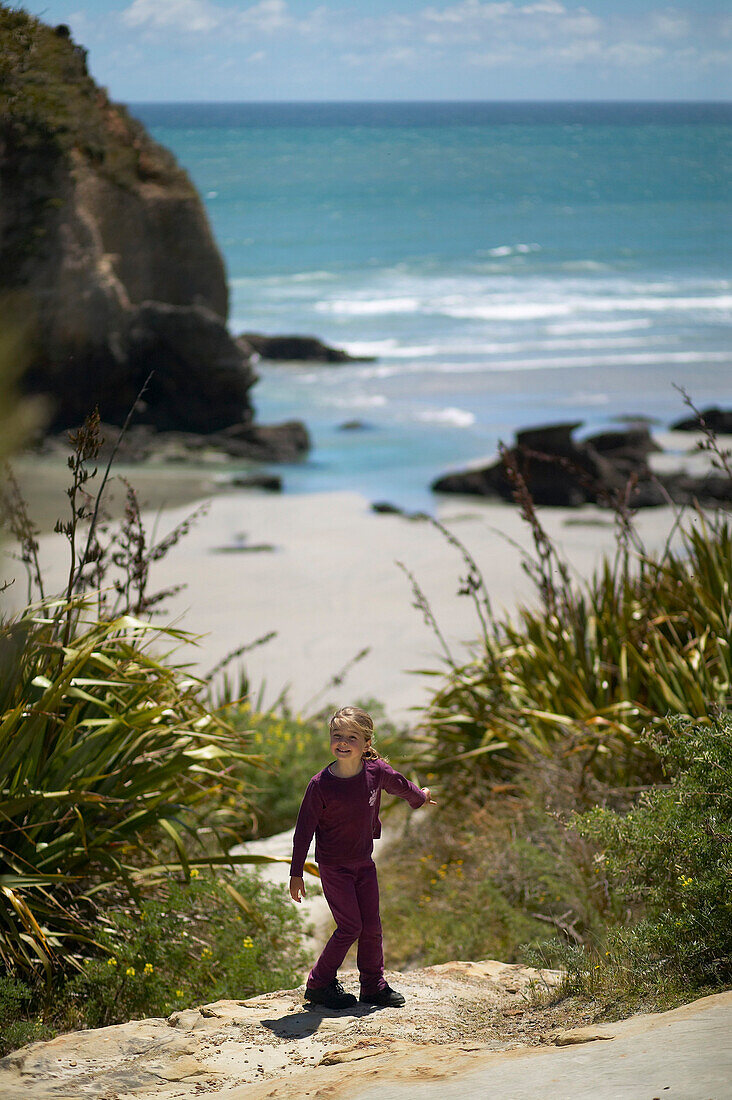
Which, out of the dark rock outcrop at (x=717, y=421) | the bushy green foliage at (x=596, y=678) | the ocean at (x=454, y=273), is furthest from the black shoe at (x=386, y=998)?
the dark rock outcrop at (x=717, y=421)

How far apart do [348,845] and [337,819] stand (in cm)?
8

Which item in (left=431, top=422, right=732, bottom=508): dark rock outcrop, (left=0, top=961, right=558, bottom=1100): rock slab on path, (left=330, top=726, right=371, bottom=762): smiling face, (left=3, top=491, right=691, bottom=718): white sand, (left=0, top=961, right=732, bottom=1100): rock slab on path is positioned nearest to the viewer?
(left=0, top=961, right=732, bottom=1100): rock slab on path

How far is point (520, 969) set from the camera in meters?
3.48

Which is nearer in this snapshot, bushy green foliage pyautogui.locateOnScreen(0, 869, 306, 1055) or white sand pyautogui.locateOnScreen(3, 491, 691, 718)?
bushy green foliage pyautogui.locateOnScreen(0, 869, 306, 1055)

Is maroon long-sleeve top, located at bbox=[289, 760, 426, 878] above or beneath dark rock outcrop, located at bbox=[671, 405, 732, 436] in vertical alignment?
beneath

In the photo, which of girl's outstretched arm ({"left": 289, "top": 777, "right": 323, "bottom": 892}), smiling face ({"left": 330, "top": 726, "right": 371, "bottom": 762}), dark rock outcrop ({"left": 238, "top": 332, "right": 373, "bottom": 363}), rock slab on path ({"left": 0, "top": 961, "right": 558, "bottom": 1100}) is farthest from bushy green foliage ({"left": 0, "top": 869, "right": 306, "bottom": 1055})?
dark rock outcrop ({"left": 238, "top": 332, "right": 373, "bottom": 363})

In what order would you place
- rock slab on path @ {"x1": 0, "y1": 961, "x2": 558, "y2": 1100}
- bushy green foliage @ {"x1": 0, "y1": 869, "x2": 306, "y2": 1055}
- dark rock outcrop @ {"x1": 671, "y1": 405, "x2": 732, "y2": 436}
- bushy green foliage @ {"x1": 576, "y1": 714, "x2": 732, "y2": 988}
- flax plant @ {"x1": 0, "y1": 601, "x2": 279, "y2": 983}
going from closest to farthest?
rock slab on path @ {"x1": 0, "y1": 961, "x2": 558, "y2": 1100}, bushy green foliage @ {"x1": 576, "y1": 714, "x2": 732, "y2": 988}, bushy green foliage @ {"x1": 0, "y1": 869, "x2": 306, "y2": 1055}, flax plant @ {"x1": 0, "y1": 601, "x2": 279, "y2": 983}, dark rock outcrop @ {"x1": 671, "y1": 405, "x2": 732, "y2": 436}

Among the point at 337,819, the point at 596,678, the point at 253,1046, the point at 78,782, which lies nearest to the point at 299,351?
the point at 596,678

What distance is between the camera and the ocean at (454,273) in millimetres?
21156

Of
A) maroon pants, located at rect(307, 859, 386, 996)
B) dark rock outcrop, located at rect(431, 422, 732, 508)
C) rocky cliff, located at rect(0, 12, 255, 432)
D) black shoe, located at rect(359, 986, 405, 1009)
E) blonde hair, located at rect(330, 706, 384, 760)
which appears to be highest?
rocky cliff, located at rect(0, 12, 255, 432)

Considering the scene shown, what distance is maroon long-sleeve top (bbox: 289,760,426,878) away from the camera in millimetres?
3021

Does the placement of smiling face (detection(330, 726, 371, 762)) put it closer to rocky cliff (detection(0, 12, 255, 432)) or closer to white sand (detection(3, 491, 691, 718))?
rocky cliff (detection(0, 12, 255, 432))

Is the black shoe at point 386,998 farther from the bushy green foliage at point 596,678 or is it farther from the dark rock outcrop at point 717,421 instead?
the dark rock outcrop at point 717,421

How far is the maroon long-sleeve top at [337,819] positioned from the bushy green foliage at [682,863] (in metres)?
0.75
